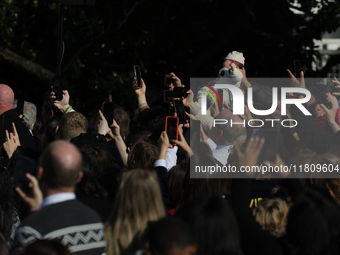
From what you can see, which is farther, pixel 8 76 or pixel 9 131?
pixel 8 76

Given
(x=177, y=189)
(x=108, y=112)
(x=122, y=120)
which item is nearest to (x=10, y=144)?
(x=108, y=112)

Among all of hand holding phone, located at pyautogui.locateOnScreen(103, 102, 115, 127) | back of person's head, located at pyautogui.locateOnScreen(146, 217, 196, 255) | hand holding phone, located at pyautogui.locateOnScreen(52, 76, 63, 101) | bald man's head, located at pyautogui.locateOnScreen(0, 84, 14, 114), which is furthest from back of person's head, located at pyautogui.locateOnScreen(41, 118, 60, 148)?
back of person's head, located at pyautogui.locateOnScreen(146, 217, 196, 255)

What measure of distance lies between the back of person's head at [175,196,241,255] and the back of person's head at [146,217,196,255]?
0.09 meters

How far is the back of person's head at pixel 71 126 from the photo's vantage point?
15.2 feet

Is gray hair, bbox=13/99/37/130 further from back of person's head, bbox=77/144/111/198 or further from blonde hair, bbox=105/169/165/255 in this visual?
blonde hair, bbox=105/169/165/255

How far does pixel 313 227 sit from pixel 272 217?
0.63m

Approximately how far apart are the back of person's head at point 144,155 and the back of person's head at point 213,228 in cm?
143

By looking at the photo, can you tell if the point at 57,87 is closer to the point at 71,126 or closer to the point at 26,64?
the point at 71,126

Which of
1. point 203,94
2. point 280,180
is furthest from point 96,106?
point 280,180

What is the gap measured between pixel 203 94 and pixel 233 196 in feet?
6.96

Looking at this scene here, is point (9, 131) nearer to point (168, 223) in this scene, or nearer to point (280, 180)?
point (280, 180)

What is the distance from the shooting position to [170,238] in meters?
2.00

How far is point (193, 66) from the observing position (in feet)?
35.5

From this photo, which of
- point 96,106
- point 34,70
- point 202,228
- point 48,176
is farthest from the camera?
point 96,106
